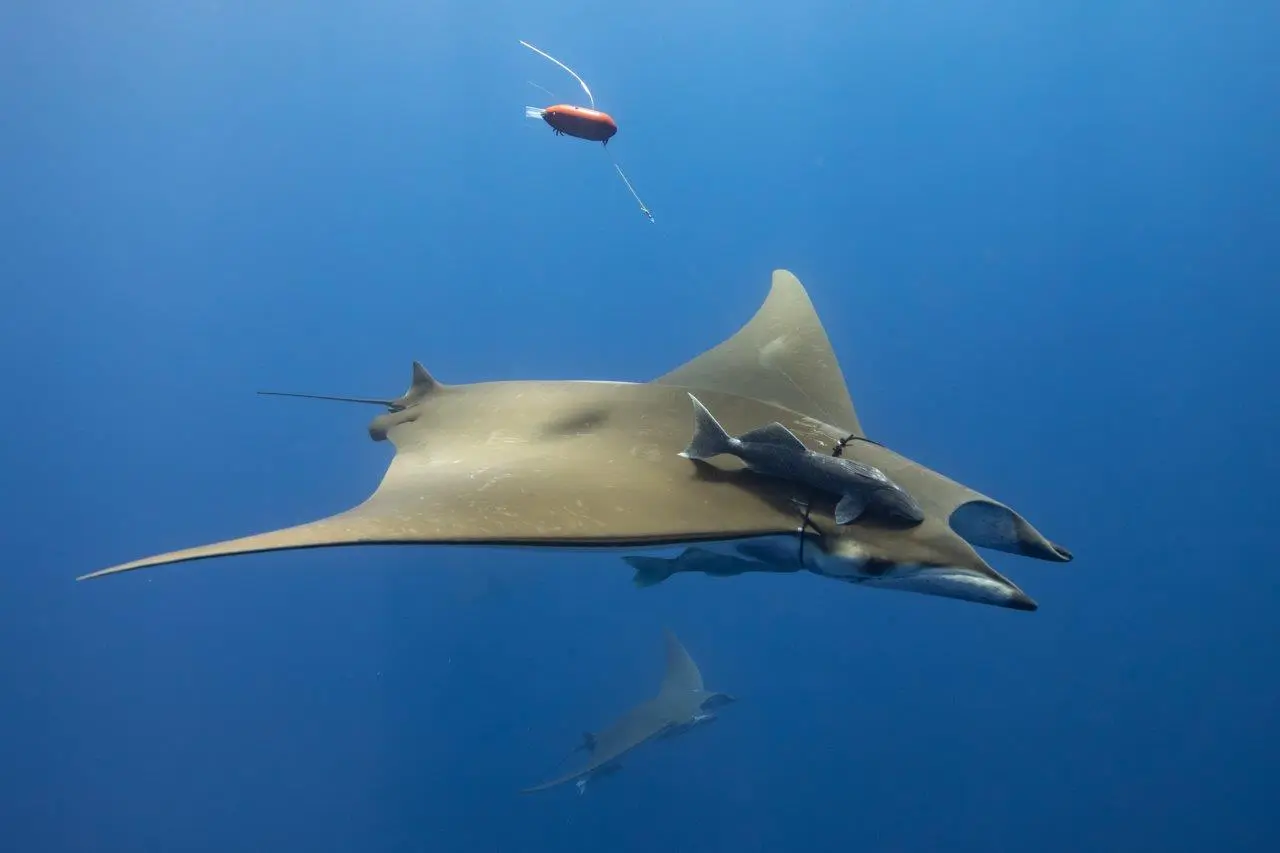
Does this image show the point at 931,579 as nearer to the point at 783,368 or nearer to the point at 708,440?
the point at 708,440

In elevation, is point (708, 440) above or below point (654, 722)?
above

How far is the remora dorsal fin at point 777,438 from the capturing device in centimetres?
238

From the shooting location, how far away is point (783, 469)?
94.2 inches

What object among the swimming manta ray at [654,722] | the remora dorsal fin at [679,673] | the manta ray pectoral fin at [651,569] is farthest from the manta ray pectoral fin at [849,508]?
the remora dorsal fin at [679,673]

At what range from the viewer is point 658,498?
2.31 m

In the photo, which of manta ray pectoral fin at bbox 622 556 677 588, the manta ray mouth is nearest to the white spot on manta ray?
manta ray pectoral fin at bbox 622 556 677 588

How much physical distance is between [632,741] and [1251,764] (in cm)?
532

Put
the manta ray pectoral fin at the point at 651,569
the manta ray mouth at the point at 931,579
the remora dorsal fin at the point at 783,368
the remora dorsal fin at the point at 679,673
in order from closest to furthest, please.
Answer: the manta ray mouth at the point at 931,579 → the manta ray pectoral fin at the point at 651,569 → the remora dorsal fin at the point at 783,368 → the remora dorsal fin at the point at 679,673

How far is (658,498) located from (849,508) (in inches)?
22.5

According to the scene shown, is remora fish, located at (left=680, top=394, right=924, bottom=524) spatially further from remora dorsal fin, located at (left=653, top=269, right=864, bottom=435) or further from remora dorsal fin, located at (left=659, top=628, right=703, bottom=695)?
remora dorsal fin, located at (left=659, top=628, right=703, bottom=695)

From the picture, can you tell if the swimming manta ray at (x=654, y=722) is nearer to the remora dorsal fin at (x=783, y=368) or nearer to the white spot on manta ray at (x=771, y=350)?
the remora dorsal fin at (x=783, y=368)

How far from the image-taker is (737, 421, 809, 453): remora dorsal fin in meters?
2.38

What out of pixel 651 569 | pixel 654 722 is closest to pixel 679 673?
pixel 654 722

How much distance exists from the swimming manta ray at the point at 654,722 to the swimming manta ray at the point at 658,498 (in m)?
2.38
